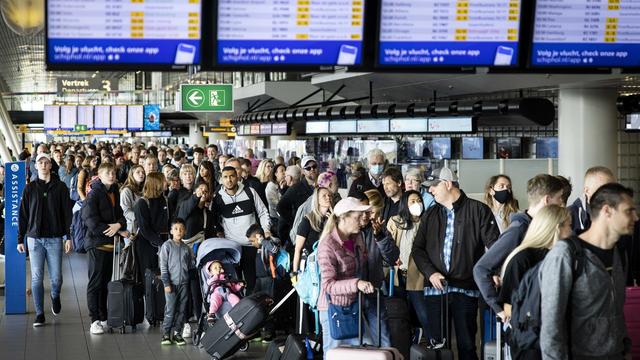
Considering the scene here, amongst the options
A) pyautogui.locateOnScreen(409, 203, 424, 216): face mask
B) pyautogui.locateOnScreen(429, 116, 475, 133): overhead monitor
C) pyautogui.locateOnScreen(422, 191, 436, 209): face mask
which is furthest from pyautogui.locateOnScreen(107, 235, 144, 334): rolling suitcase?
pyautogui.locateOnScreen(429, 116, 475, 133): overhead monitor

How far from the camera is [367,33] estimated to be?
25.2 ft

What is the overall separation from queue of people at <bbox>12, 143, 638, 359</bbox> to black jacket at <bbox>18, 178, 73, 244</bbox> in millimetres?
15

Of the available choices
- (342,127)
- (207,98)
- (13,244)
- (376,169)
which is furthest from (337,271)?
(207,98)

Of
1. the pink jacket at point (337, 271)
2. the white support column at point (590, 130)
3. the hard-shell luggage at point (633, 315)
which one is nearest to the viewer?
the hard-shell luggage at point (633, 315)

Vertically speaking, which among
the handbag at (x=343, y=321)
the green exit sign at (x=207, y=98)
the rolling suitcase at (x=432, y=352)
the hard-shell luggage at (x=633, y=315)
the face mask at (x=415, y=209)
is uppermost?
the green exit sign at (x=207, y=98)

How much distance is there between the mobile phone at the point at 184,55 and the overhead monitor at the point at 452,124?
13.9m

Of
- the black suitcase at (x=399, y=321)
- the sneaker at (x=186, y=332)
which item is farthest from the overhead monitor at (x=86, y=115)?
the black suitcase at (x=399, y=321)

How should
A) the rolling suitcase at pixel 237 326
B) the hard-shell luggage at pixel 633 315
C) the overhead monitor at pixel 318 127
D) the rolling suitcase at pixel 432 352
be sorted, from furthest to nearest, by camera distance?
the overhead monitor at pixel 318 127 < the rolling suitcase at pixel 237 326 < the rolling suitcase at pixel 432 352 < the hard-shell luggage at pixel 633 315

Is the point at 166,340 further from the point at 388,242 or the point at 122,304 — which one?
the point at 388,242

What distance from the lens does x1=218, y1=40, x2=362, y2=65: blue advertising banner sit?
295 inches

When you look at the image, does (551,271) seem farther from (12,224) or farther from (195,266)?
(12,224)

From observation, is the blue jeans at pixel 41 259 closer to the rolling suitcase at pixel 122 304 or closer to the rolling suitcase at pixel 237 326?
the rolling suitcase at pixel 122 304

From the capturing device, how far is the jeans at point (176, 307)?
35.4 ft

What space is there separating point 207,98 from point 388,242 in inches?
732
